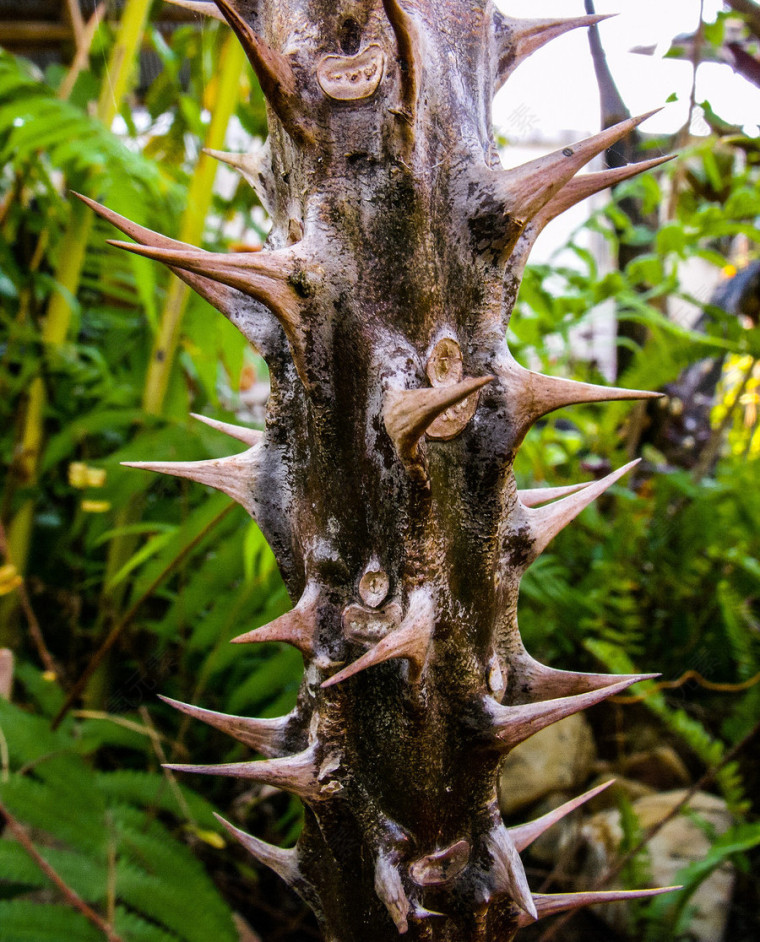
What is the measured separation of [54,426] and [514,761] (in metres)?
1.07

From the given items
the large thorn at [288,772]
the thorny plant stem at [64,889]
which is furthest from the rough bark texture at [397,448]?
the thorny plant stem at [64,889]

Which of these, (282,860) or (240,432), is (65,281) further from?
(282,860)

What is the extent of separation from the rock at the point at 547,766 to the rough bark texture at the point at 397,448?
3.34 ft

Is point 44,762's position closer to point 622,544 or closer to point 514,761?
point 514,761

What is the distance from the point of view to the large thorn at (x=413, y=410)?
26 cm

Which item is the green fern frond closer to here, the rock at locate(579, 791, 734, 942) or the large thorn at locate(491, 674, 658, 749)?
the large thorn at locate(491, 674, 658, 749)

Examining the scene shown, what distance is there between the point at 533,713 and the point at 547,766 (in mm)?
1126

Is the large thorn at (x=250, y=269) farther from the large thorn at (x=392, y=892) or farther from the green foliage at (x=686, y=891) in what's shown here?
the green foliage at (x=686, y=891)

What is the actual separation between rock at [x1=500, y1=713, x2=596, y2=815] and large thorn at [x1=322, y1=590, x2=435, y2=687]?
43.2 inches

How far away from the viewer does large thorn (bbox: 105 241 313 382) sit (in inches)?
11.1

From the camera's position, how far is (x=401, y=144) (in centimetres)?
33

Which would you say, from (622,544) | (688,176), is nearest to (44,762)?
(622,544)

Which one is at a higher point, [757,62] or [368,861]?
[757,62]

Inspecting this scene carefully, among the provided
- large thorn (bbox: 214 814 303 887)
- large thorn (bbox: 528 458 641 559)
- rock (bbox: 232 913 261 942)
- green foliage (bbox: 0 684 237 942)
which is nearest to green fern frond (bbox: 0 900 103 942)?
green foliage (bbox: 0 684 237 942)
